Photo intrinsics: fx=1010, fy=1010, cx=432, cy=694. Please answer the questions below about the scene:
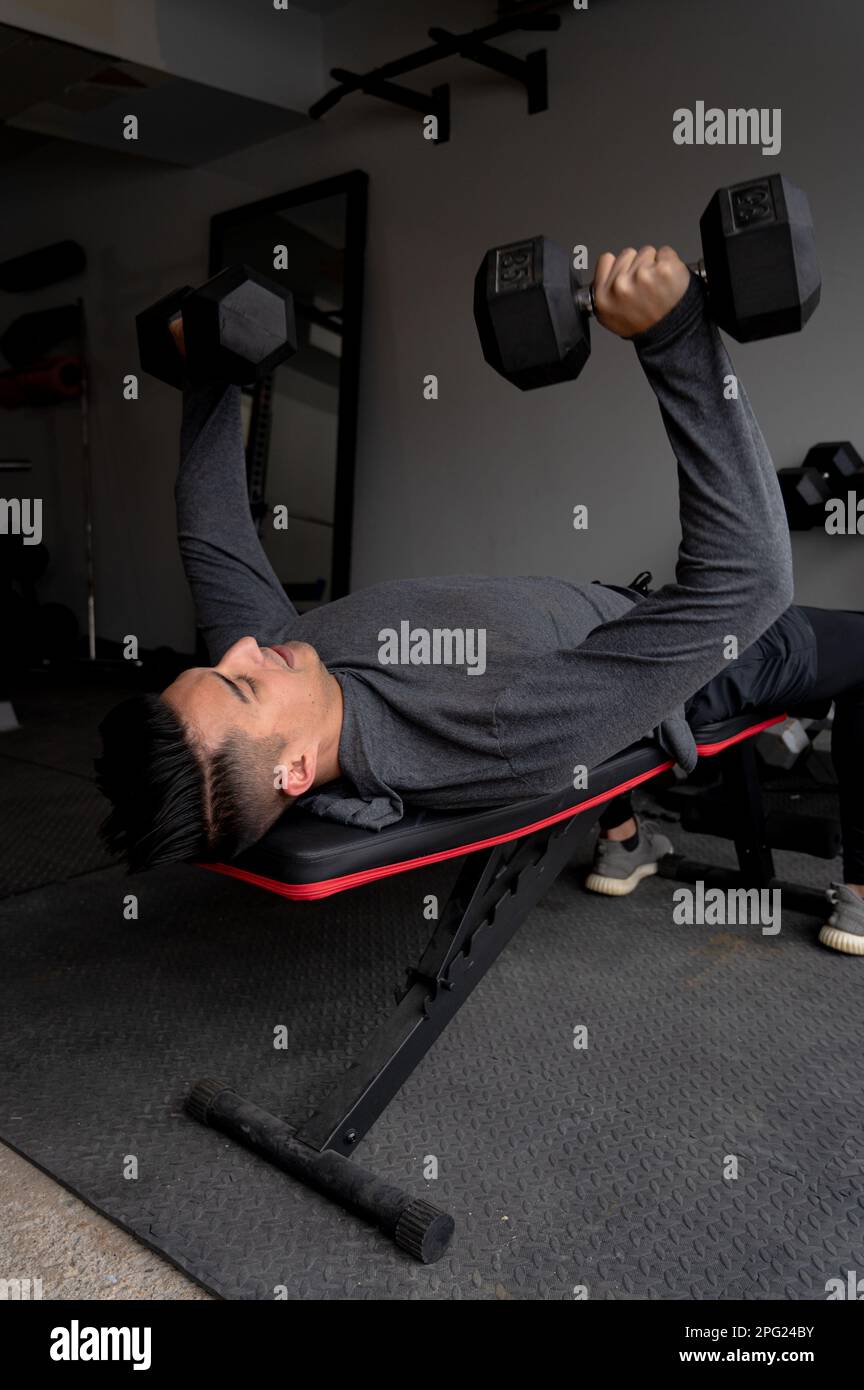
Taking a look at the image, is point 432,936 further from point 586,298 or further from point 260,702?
point 586,298

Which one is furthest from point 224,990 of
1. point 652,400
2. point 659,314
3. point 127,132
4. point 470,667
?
point 127,132

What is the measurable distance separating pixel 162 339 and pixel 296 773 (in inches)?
28.5

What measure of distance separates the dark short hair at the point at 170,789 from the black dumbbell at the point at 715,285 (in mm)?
567

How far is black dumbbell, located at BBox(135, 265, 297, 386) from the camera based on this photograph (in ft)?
4.44

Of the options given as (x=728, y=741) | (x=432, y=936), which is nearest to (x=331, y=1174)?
(x=432, y=936)

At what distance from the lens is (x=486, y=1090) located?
55.7 inches

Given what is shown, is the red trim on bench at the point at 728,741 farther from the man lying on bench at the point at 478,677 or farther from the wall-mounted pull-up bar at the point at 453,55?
the wall-mounted pull-up bar at the point at 453,55

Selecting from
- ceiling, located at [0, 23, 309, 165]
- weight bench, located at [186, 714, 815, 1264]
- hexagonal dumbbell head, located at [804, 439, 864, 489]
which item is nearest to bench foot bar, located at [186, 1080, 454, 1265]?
weight bench, located at [186, 714, 815, 1264]

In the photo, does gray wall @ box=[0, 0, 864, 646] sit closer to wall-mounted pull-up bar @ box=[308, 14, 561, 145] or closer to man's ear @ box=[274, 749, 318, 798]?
wall-mounted pull-up bar @ box=[308, 14, 561, 145]

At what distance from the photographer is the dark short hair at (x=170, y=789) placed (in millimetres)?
1152

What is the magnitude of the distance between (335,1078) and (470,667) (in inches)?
24.6

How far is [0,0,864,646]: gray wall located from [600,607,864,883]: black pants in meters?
1.16
